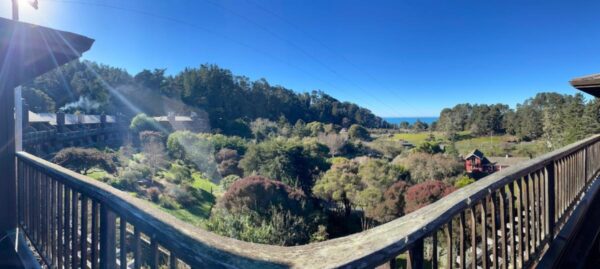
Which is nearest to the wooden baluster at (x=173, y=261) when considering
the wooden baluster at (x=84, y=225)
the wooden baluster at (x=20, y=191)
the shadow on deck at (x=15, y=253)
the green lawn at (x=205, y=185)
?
the wooden baluster at (x=84, y=225)

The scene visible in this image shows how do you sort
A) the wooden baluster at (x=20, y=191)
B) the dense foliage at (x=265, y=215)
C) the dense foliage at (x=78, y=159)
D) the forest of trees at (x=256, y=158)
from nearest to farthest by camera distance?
the wooden baluster at (x=20, y=191)
the dense foliage at (x=265, y=215)
the forest of trees at (x=256, y=158)
the dense foliage at (x=78, y=159)

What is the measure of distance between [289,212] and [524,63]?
25.1 m

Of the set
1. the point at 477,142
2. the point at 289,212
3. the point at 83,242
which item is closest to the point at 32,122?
the point at 289,212

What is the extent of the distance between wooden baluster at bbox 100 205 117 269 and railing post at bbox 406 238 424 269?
1.03 m

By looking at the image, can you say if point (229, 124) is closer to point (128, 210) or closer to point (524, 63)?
point (524, 63)

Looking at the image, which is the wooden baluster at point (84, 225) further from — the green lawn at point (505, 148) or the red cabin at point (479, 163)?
the green lawn at point (505, 148)

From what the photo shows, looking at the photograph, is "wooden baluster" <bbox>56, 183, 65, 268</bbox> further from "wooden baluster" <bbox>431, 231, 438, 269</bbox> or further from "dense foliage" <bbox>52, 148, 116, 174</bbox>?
"dense foliage" <bbox>52, 148, 116, 174</bbox>

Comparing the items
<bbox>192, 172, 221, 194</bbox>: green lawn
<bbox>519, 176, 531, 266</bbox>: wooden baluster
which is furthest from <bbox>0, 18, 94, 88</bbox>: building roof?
<bbox>192, 172, 221, 194</bbox>: green lawn

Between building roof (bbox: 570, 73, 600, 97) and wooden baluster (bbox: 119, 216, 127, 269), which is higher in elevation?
building roof (bbox: 570, 73, 600, 97)

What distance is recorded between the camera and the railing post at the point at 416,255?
639mm

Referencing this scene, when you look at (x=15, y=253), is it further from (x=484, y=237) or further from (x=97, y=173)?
(x=97, y=173)

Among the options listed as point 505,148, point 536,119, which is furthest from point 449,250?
point 536,119

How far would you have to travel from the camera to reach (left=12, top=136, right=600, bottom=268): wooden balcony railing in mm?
540

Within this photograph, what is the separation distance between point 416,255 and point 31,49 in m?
2.43
